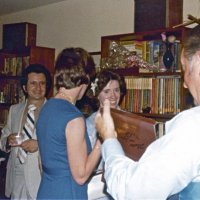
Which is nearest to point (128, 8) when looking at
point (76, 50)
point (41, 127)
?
point (76, 50)

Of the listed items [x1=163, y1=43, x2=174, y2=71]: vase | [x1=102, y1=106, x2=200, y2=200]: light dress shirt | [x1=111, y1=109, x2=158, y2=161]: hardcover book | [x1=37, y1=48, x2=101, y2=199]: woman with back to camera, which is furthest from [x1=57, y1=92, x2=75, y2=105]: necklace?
[x1=163, y1=43, x2=174, y2=71]: vase

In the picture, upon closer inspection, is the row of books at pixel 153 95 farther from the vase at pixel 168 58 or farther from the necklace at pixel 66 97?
the necklace at pixel 66 97

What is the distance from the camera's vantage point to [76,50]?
1576 mm

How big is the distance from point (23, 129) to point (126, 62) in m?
0.96

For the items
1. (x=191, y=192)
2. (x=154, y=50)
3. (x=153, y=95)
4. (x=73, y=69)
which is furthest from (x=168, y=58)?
(x=191, y=192)

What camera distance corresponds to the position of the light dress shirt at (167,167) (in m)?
0.76

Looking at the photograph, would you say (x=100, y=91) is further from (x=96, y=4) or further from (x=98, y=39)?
(x=96, y=4)

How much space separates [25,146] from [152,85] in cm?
103

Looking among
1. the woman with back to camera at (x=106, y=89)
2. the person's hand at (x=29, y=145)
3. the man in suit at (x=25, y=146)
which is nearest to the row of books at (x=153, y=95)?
the woman with back to camera at (x=106, y=89)

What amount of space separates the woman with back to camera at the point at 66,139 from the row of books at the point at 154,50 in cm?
101

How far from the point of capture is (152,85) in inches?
101

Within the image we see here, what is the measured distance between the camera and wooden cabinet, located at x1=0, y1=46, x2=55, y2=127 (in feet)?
12.0

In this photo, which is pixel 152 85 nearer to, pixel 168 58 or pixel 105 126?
pixel 168 58

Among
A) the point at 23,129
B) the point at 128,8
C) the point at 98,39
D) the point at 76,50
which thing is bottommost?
the point at 23,129
